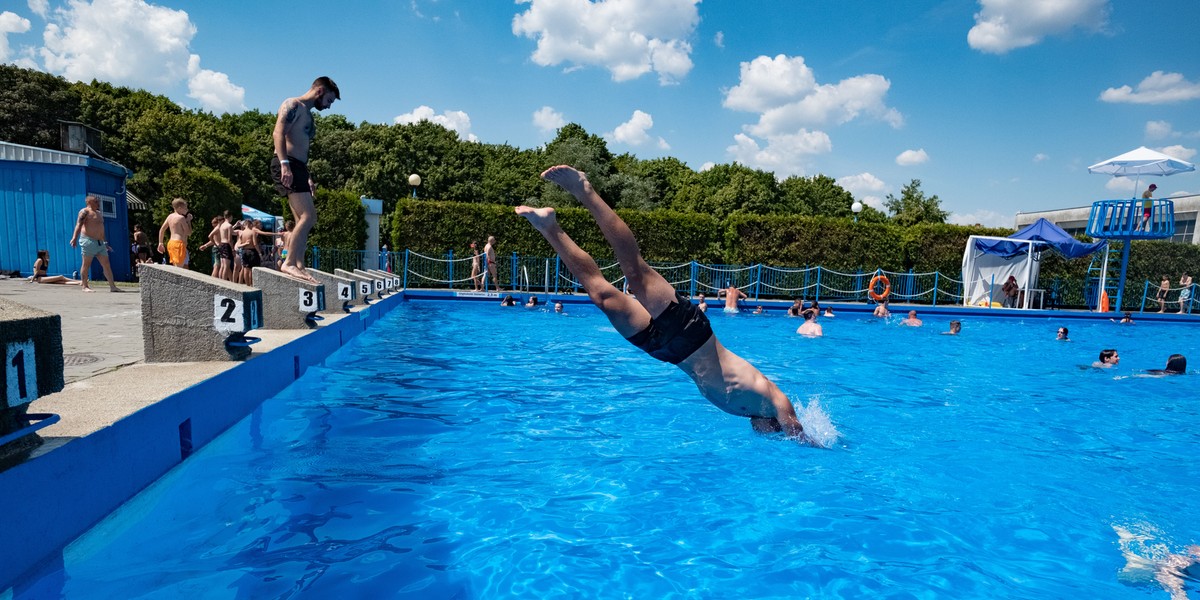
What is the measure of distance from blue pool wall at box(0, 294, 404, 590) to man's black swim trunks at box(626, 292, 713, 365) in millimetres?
3009

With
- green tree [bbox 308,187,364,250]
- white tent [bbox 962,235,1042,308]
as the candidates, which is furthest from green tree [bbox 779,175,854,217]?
green tree [bbox 308,187,364,250]

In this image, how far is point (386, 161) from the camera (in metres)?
39.5

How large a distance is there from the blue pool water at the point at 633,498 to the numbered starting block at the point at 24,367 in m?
0.71

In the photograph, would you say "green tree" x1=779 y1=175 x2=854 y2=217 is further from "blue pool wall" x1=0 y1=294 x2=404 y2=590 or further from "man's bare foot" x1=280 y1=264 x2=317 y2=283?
"blue pool wall" x1=0 y1=294 x2=404 y2=590

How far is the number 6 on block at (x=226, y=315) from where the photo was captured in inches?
198

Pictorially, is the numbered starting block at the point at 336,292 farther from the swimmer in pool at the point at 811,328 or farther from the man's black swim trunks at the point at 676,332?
the swimmer in pool at the point at 811,328

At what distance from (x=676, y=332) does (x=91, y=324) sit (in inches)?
288

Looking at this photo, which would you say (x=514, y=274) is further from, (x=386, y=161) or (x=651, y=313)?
(x=386, y=161)

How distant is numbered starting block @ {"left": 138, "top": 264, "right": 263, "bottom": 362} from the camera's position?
16.4 feet

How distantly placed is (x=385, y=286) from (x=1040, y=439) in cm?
1360

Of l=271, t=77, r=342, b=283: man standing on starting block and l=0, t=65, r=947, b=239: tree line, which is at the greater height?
l=0, t=65, r=947, b=239: tree line

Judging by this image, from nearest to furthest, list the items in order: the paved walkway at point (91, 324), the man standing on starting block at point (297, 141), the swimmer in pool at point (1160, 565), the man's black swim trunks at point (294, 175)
Result: 1. the swimmer in pool at point (1160, 565)
2. the paved walkway at point (91, 324)
3. the man standing on starting block at point (297, 141)
4. the man's black swim trunks at point (294, 175)

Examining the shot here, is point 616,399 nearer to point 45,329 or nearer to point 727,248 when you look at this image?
point 45,329

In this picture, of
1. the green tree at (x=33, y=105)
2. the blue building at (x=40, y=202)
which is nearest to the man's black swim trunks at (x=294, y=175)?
the blue building at (x=40, y=202)
